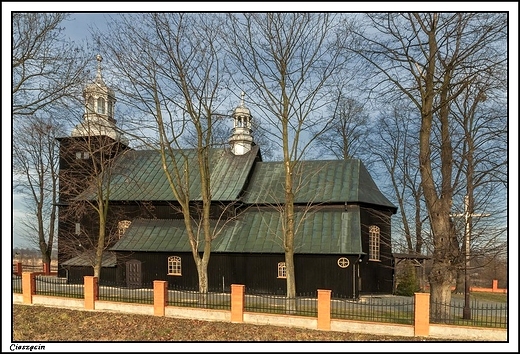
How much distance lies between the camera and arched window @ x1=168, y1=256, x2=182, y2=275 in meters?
21.2

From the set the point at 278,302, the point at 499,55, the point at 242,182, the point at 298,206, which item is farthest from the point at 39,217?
the point at 499,55

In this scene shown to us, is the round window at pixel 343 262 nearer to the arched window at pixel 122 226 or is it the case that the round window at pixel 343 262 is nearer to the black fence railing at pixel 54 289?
the black fence railing at pixel 54 289

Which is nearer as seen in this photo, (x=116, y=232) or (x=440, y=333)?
(x=440, y=333)

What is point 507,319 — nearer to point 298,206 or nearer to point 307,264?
point 307,264

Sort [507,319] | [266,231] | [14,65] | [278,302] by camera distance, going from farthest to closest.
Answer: [266,231], [278,302], [507,319], [14,65]

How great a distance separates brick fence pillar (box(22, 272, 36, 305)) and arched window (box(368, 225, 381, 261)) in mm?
15450

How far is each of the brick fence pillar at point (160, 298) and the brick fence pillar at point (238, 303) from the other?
8.87 feet

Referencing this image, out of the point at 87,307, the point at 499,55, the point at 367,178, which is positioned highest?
the point at 499,55

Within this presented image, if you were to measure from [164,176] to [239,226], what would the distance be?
5.93 m

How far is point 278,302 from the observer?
1608 cm

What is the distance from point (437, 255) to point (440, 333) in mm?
2311

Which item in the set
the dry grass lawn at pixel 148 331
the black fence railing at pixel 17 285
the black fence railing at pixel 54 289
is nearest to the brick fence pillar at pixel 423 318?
the dry grass lawn at pixel 148 331

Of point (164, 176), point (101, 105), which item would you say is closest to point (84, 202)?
point (164, 176)

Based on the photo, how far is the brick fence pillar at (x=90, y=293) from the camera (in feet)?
52.5
